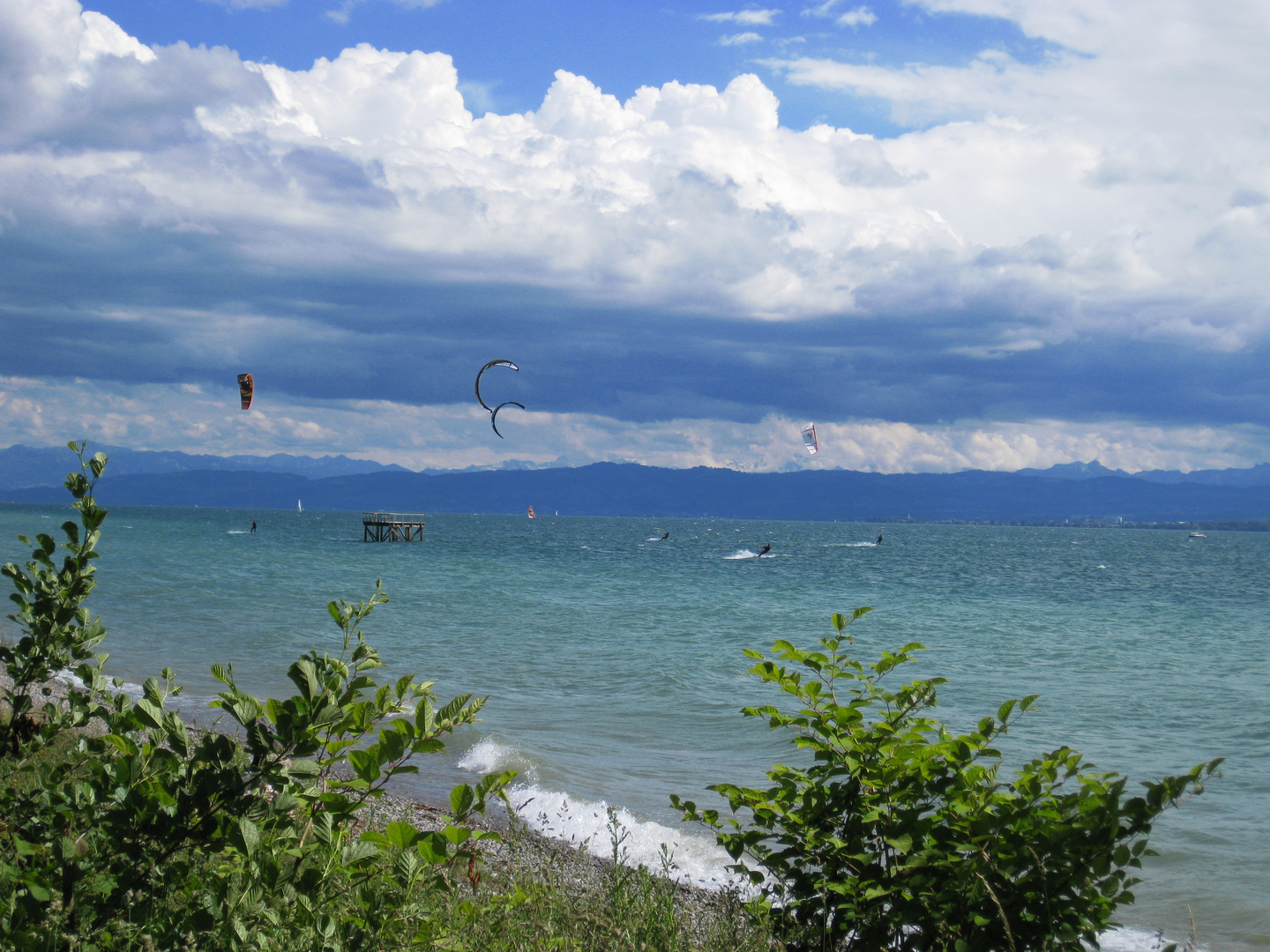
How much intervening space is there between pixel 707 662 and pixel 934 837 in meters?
19.5

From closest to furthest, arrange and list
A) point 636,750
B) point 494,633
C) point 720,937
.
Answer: point 720,937
point 636,750
point 494,633

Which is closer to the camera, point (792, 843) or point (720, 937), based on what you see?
point (792, 843)

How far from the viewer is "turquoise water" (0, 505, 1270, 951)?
10.7 metres

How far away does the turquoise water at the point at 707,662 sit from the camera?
421 inches

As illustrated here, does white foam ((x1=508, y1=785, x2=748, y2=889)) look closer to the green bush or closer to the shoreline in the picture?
the shoreline

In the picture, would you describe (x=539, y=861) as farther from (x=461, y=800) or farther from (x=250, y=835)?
(x=250, y=835)

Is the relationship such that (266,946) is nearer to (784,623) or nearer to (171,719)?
(171,719)

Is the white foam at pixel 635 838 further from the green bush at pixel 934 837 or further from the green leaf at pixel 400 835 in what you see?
the green leaf at pixel 400 835

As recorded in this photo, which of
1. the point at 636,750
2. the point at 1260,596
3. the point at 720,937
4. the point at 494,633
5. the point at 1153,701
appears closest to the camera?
the point at 720,937

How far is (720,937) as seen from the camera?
13.9 feet

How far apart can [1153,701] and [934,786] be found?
20.4 meters

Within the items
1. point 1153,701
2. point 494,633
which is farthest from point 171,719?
point 494,633

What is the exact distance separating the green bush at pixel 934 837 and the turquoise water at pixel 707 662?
4.38m

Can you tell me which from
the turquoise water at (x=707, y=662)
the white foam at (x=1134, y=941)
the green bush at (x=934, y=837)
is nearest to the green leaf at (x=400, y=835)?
the green bush at (x=934, y=837)
